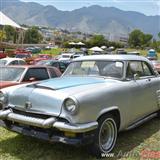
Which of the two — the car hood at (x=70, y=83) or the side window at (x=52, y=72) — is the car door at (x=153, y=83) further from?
the side window at (x=52, y=72)

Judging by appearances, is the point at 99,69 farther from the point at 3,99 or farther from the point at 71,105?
the point at 3,99

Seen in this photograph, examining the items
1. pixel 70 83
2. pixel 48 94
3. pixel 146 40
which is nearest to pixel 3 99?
pixel 48 94

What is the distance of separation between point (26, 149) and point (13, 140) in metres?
0.62

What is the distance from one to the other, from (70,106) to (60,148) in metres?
1.12

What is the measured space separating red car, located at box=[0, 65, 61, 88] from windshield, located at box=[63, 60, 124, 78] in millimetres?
2346

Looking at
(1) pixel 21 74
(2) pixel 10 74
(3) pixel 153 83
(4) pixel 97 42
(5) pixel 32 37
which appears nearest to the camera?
(3) pixel 153 83

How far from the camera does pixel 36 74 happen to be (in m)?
9.49

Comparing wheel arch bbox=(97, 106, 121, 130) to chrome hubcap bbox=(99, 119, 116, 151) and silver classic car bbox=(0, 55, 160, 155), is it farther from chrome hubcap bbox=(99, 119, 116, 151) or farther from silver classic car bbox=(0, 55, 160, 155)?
chrome hubcap bbox=(99, 119, 116, 151)

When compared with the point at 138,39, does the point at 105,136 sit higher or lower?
lower

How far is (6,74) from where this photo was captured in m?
9.17

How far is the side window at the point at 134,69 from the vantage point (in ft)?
20.6

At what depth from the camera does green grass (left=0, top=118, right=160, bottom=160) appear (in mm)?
5137

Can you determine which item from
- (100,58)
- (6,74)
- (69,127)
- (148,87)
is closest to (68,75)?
(100,58)

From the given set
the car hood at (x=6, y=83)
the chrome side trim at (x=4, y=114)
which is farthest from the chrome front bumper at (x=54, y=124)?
the car hood at (x=6, y=83)
